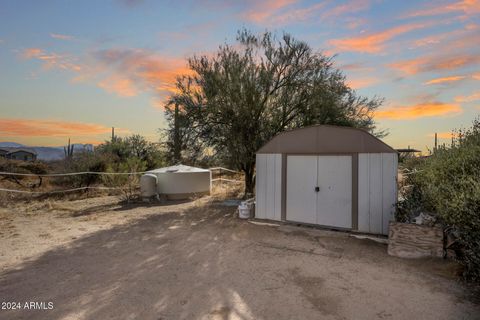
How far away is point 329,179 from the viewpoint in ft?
23.9

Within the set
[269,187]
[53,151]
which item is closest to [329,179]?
[269,187]

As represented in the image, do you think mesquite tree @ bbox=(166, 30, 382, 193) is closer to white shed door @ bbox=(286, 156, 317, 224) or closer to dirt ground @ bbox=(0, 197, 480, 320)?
white shed door @ bbox=(286, 156, 317, 224)

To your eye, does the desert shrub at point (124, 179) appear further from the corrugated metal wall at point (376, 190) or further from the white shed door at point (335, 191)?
the corrugated metal wall at point (376, 190)

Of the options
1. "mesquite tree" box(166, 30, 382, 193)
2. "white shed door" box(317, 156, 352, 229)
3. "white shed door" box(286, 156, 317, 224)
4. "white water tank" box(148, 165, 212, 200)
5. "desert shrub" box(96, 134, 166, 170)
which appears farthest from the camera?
"desert shrub" box(96, 134, 166, 170)

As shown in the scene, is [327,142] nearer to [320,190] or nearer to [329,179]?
[329,179]

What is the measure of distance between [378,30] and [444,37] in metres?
1.85

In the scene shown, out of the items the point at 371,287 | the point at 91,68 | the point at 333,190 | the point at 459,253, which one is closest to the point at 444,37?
the point at 333,190

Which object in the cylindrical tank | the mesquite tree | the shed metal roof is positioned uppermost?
the mesquite tree

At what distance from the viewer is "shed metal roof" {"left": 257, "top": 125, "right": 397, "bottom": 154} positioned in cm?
681

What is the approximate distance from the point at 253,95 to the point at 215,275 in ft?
26.3

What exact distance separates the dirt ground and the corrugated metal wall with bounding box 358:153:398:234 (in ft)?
1.89

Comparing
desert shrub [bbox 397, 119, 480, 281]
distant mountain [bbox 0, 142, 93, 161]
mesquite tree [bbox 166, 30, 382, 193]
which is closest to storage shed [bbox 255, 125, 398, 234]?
desert shrub [bbox 397, 119, 480, 281]

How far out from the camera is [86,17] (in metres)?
8.09

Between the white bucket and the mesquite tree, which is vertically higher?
the mesquite tree
